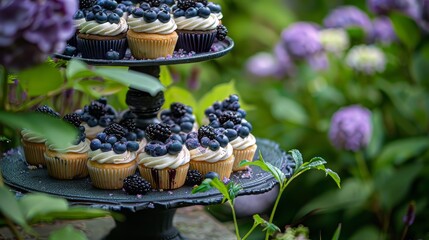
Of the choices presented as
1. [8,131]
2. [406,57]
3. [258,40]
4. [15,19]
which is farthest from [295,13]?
[15,19]

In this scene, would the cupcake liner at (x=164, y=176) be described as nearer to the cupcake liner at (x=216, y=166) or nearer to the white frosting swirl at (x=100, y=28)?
the cupcake liner at (x=216, y=166)

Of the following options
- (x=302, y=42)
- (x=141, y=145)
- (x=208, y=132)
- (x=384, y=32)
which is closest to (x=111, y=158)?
(x=141, y=145)

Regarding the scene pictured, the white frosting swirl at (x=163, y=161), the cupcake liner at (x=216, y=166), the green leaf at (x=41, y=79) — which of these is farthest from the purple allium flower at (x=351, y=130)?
the green leaf at (x=41, y=79)

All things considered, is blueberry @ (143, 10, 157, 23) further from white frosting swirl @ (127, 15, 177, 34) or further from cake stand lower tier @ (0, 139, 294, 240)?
cake stand lower tier @ (0, 139, 294, 240)

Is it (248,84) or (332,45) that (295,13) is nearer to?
(248,84)

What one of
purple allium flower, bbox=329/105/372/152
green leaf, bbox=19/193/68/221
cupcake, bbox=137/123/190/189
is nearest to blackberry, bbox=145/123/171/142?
cupcake, bbox=137/123/190/189
